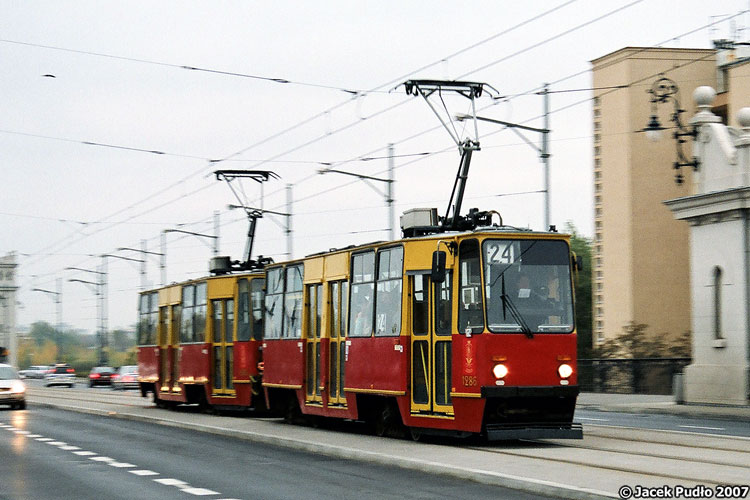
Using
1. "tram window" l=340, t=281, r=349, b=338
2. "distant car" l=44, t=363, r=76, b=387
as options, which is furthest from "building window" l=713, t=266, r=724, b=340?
"distant car" l=44, t=363, r=76, b=387

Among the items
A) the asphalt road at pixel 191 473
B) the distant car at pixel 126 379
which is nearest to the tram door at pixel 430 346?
the asphalt road at pixel 191 473

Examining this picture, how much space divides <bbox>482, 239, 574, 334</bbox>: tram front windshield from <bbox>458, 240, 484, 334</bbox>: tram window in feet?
0.43

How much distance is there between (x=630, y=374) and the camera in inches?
1688

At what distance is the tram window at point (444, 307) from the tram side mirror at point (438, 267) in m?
0.84

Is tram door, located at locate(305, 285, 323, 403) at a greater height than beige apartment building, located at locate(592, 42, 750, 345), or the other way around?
beige apartment building, located at locate(592, 42, 750, 345)

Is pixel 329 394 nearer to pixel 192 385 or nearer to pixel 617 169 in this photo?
pixel 192 385

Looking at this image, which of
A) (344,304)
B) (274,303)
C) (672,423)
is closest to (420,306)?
(344,304)

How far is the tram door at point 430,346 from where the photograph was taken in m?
18.9

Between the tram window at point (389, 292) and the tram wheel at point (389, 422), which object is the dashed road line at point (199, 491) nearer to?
the tram window at point (389, 292)

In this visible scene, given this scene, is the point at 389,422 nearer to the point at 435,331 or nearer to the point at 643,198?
the point at 435,331

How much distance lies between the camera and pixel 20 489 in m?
14.0

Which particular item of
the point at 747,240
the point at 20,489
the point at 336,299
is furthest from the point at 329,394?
the point at 747,240

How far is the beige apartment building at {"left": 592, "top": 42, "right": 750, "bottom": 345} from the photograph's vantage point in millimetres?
75000

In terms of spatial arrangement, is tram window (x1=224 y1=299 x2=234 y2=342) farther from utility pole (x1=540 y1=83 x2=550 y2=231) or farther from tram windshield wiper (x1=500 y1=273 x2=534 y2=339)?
tram windshield wiper (x1=500 y1=273 x2=534 y2=339)
